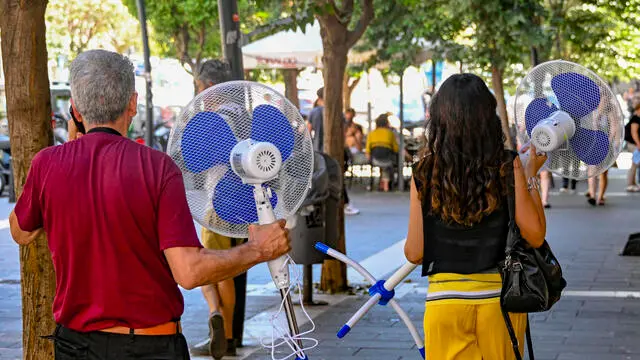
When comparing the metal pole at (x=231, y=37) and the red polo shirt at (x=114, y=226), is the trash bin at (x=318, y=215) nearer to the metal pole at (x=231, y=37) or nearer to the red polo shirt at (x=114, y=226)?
the metal pole at (x=231, y=37)

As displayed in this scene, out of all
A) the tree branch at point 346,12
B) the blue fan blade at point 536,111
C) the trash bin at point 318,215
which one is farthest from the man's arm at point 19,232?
the tree branch at point 346,12

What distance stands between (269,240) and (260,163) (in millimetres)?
301

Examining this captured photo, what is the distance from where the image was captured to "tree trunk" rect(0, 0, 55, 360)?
5020 mm

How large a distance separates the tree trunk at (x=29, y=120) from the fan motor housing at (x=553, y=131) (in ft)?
6.86

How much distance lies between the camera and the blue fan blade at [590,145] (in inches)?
199

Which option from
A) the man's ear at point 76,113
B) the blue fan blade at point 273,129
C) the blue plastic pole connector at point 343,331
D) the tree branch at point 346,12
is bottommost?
the blue plastic pole connector at point 343,331

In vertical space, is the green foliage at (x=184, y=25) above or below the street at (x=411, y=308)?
above

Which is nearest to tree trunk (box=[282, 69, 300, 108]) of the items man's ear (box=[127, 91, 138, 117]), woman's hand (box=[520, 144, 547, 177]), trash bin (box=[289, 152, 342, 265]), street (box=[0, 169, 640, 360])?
street (box=[0, 169, 640, 360])

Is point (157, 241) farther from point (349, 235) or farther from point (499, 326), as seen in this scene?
point (349, 235)

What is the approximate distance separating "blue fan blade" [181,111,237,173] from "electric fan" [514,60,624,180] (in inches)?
60.8

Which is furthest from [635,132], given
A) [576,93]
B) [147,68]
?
[576,93]

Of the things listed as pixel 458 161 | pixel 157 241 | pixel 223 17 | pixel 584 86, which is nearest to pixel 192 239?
pixel 157 241

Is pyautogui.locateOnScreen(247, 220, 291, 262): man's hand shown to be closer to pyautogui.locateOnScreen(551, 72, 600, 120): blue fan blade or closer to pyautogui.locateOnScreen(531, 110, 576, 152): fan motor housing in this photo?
pyautogui.locateOnScreen(531, 110, 576, 152): fan motor housing

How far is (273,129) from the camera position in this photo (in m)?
4.15
